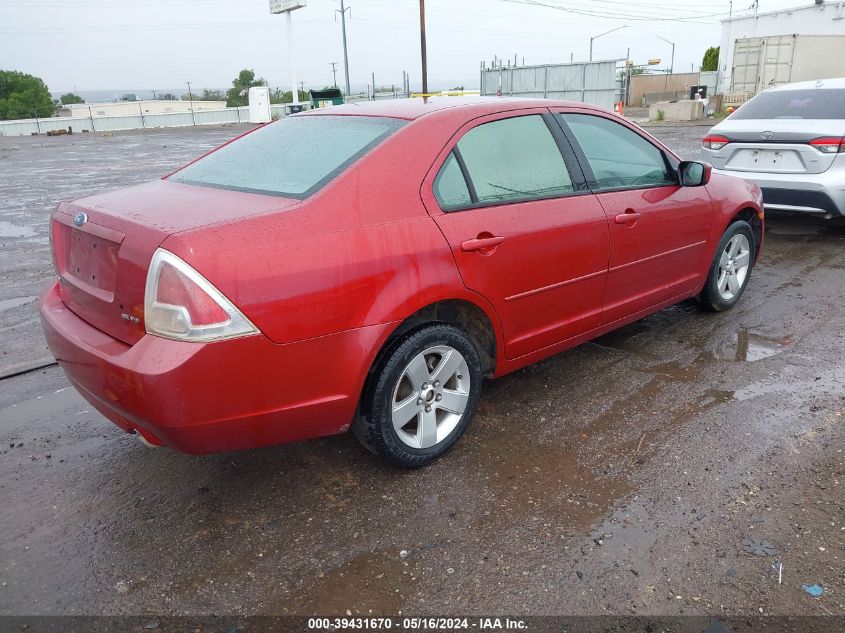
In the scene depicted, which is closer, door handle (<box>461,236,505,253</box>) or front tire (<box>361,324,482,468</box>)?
front tire (<box>361,324,482,468</box>)

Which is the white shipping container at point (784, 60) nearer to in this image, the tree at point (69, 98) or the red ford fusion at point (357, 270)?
the red ford fusion at point (357, 270)

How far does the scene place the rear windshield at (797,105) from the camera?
694cm

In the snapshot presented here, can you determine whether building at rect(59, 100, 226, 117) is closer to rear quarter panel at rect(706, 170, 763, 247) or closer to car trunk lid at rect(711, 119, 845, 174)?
car trunk lid at rect(711, 119, 845, 174)

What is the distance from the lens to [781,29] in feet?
133

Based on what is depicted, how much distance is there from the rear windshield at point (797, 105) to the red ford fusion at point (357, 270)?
3.94 metres

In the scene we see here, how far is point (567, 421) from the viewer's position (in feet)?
12.1

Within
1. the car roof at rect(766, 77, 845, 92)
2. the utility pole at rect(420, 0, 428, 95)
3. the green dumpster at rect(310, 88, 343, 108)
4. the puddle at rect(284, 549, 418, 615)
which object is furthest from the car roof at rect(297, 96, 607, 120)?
the utility pole at rect(420, 0, 428, 95)

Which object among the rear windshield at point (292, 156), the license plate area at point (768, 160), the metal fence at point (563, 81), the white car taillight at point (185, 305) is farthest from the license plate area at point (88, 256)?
the metal fence at point (563, 81)

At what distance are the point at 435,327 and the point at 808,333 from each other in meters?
3.15

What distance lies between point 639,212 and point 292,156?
2.04 meters

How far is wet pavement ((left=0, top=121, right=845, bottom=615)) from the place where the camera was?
8.13 feet

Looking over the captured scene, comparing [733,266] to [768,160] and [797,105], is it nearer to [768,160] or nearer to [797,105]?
[768,160]

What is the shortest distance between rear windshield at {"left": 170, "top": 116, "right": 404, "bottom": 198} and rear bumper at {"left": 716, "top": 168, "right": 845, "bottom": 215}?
5.10 meters

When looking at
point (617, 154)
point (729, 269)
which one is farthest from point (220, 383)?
point (729, 269)
